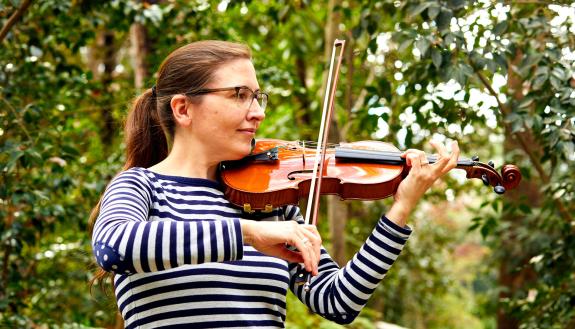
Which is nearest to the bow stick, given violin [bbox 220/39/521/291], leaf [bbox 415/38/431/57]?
violin [bbox 220/39/521/291]

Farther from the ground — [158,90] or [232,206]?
[158,90]

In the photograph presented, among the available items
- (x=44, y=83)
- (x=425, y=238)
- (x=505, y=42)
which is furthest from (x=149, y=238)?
(x=425, y=238)

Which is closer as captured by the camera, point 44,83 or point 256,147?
point 256,147

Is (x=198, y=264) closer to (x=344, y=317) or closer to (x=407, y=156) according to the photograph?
(x=344, y=317)

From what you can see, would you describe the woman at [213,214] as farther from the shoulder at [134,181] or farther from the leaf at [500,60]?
the leaf at [500,60]

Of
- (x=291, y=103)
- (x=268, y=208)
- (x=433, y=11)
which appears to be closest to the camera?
(x=268, y=208)

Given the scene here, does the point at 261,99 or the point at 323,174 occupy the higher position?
the point at 261,99

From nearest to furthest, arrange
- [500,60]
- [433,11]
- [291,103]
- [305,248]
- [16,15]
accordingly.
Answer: [305,248], [433,11], [500,60], [16,15], [291,103]

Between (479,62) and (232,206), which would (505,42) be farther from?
(232,206)

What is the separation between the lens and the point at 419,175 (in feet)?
6.40

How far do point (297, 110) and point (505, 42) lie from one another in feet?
11.4

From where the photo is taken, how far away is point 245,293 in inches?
72.7

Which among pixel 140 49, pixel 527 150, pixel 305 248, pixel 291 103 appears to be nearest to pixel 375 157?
pixel 305 248

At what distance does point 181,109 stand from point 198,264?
526 mm
